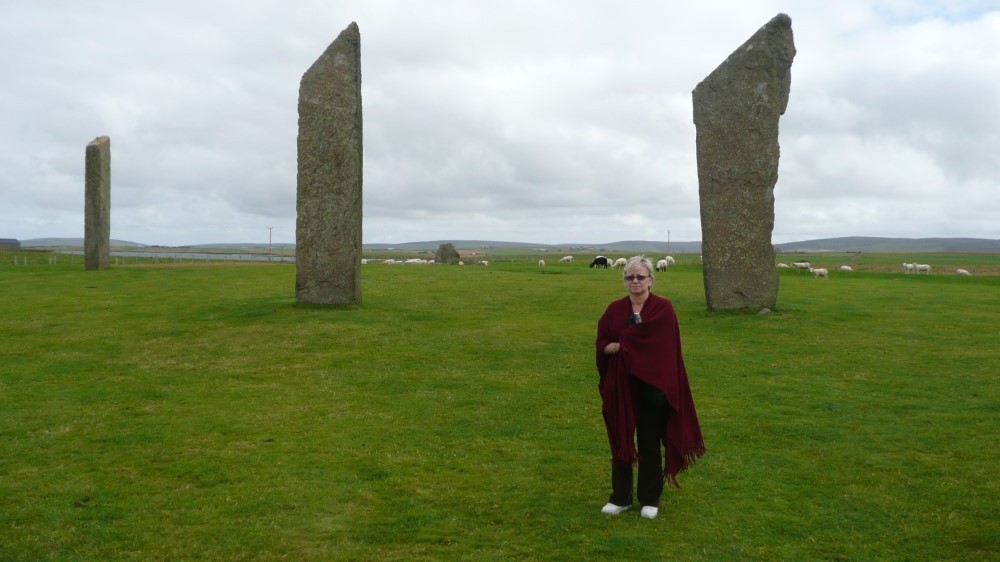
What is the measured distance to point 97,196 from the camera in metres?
33.4

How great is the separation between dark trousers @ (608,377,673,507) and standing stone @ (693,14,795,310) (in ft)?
41.9

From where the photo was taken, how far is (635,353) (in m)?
7.42

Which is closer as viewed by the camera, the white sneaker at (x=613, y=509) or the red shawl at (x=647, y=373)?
the red shawl at (x=647, y=373)

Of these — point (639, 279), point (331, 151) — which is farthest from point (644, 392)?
point (331, 151)

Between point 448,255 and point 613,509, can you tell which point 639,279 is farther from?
point 448,255

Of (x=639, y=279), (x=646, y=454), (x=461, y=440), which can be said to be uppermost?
(x=639, y=279)

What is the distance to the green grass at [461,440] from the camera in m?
6.99

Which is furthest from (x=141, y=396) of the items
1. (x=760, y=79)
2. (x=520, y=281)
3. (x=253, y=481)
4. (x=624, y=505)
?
(x=520, y=281)

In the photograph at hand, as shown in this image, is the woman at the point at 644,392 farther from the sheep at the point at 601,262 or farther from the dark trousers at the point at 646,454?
the sheep at the point at 601,262

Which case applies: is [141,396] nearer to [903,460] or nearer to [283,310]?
[283,310]

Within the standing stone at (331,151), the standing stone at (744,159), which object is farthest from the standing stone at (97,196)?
the standing stone at (744,159)

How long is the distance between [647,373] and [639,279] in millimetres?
819

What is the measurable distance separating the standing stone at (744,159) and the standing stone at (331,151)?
819 cm

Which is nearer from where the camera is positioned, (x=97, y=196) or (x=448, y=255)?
(x=97, y=196)
